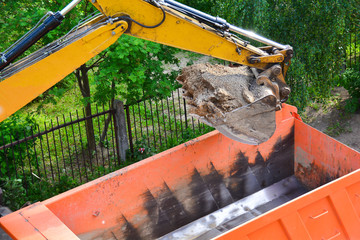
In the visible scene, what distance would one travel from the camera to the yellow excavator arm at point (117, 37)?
4.11 m

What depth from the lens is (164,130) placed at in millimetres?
8414

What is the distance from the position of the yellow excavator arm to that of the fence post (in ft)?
8.86

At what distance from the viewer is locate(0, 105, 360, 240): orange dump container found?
4.59 metres

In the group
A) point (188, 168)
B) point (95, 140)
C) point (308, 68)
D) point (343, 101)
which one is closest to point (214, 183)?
point (188, 168)

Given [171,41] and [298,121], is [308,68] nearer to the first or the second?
[298,121]

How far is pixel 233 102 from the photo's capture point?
5.12m

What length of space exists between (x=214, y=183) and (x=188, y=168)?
0.47 metres

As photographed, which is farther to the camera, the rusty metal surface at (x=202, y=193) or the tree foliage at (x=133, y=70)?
the tree foliage at (x=133, y=70)

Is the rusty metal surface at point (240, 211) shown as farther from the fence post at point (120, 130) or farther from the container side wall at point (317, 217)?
the fence post at point (120, 130)

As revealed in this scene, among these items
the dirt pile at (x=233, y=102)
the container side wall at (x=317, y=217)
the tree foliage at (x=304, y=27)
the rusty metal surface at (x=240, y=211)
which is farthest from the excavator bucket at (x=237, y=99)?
the tree foliage at (x=304, y=27)

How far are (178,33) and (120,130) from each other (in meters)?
3.09

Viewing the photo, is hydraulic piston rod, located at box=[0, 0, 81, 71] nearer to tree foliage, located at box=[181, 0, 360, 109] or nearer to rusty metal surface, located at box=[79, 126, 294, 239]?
rusty metal surface, located at box=[79, 126, 294, 239]

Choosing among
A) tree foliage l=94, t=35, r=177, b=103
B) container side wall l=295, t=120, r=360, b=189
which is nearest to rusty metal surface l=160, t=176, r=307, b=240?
container side wall l=295, t=120, r=360, b=189

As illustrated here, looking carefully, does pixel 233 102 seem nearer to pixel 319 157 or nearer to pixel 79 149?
pixel 319 157
